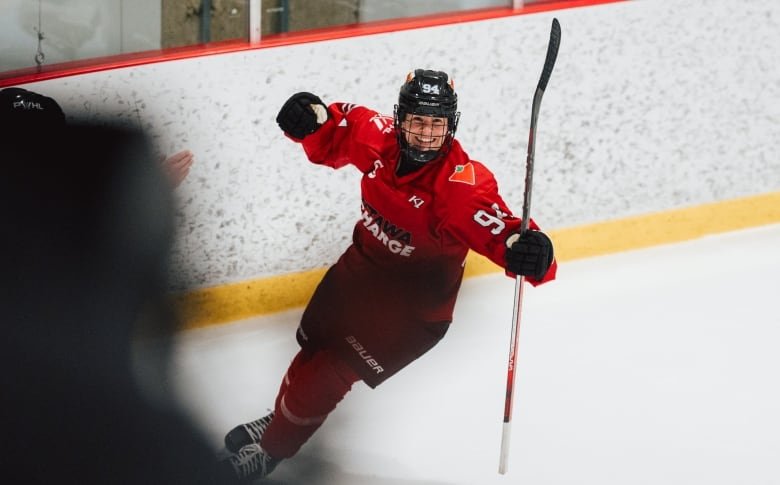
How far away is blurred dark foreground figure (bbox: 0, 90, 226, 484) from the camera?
302 centimetres

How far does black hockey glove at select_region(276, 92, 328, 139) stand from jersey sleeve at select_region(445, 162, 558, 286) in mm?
368

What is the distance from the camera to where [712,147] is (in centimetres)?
443

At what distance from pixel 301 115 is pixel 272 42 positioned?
87 cm

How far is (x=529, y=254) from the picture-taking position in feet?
8.43

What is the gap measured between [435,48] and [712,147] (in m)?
1.19

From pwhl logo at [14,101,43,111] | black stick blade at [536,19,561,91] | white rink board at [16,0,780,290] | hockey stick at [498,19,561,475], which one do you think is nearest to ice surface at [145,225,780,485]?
hockey stick at [498,19,561,475]

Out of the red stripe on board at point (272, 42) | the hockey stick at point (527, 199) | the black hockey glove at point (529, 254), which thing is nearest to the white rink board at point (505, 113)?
the red stripe on board at point (272, 42)

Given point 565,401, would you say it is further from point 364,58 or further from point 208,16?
point 208,16

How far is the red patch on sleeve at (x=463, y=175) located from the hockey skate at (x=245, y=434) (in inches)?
31.9

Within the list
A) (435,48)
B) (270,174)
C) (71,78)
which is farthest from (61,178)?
(435,48)

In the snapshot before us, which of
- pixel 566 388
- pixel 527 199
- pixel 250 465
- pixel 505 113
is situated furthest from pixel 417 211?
pixel 505 113

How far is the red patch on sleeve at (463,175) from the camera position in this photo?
109 inches

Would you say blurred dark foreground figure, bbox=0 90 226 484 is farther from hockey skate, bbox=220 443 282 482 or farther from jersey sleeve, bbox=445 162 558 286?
jersey sleeve, bbox=445 162 558 286

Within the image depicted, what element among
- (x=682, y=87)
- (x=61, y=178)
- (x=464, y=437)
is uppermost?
(x=682, y=87)
